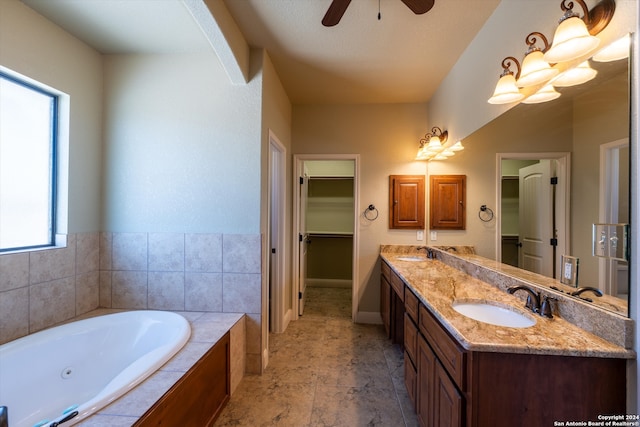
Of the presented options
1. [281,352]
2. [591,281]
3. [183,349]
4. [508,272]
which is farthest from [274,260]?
[591,281]

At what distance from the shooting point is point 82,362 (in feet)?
5.19

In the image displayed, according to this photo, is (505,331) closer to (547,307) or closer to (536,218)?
(547,307)

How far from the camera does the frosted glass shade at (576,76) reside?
1.00 meters

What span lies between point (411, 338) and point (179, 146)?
227 centimetres

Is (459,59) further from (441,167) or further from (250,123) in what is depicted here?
(250,123)

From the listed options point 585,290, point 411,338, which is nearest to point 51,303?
point 411,338

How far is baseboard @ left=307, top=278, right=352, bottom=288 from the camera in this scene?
4.55 m

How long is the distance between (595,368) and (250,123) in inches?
89.3

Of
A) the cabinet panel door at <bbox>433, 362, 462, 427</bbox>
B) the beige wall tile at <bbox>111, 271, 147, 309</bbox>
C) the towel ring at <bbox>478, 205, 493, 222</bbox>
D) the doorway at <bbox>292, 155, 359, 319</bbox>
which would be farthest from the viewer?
the doorway at <bbox>292, 155, 359, 319</bbox>

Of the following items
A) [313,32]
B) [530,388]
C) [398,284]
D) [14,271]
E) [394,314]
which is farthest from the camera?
[394,314]

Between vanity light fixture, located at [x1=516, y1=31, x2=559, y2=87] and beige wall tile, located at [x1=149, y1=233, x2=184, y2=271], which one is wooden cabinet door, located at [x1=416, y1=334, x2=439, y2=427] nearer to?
vanity light fixture, located at [x1=516, y1=31, x2=559, y2=87]

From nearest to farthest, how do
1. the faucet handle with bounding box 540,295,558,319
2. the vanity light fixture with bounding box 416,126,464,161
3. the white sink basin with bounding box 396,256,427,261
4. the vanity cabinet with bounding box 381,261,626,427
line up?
1. the vanity cabinet with bounding box 381,261,626,427
2. the faucet handle with bounding box 540,295,558,319
3. the vanity light fixture with bounding box 416,126,464,161
4. the white sink basin with bounding box 396,256,427,261

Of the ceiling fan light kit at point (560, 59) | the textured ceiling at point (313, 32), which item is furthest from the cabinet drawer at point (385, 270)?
the textured ceiling at point (313, 32)

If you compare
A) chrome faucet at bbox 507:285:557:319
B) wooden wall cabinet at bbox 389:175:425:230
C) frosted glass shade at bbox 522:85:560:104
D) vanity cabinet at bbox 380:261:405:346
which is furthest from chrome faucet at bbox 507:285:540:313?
wooden wall cabinet at bbox 389:175:425:230
